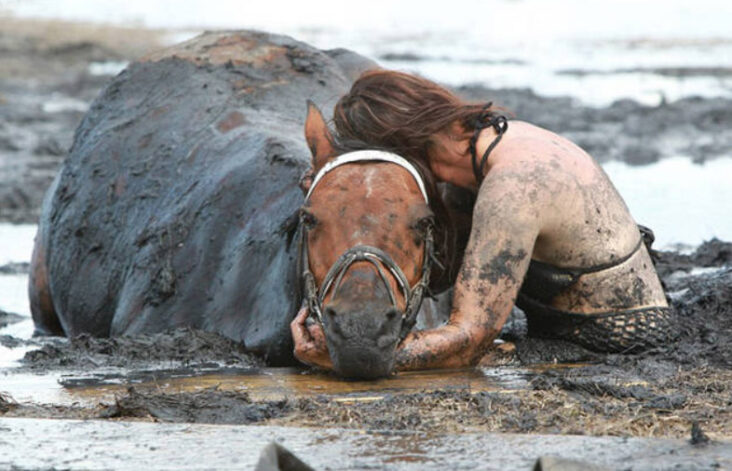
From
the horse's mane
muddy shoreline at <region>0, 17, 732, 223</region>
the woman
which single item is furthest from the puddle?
muddy shoreline at <region>0, 17, 732, 223</region>

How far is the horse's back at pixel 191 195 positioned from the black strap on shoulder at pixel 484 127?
2.99 ft

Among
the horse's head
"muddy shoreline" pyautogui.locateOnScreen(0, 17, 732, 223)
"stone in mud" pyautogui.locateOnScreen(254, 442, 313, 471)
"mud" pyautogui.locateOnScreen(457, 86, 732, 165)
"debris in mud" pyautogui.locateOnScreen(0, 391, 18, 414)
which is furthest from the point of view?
"mud" pyautogui.locateOnScreen(457, 86, 732, 165)

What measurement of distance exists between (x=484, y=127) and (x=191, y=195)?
7.15ft

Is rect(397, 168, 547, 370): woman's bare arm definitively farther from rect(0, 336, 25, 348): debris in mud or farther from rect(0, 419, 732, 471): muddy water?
rect(0, 336, 25, 348): debris in mud

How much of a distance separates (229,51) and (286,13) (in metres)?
21.9

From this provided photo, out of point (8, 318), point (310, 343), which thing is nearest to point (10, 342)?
point (8, 318)

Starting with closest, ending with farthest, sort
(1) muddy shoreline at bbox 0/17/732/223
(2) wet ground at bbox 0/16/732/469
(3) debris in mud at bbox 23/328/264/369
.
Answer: (2) wet ground at bbox 0/16/732/469
(3) debris in mud at bbox 23/328/264/369
(1) muddy shoreline at bbox 0/17/732/223

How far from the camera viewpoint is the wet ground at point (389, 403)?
3506 mm

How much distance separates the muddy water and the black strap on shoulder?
5.55 ft

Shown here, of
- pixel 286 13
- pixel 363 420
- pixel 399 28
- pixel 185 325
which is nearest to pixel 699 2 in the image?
pixel 399 28

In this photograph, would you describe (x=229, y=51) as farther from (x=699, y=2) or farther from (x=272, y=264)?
(x=699, y=2)

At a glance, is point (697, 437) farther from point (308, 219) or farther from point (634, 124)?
point (634, 124)

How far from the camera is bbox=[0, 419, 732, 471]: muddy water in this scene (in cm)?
339

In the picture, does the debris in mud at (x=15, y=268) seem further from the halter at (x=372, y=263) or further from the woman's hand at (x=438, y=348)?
the woman's hand at (x=438, y=348)
